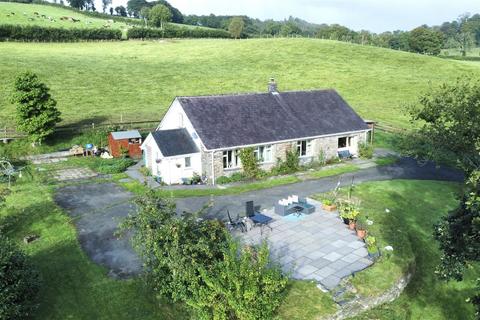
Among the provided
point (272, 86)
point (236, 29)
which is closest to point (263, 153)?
point (272, 86)

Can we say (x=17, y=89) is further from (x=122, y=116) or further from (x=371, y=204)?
(x=371, y=204)

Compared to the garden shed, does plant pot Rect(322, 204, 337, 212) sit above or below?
below

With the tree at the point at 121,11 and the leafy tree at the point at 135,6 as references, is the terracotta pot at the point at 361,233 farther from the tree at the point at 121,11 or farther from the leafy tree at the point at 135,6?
the tree at the point at 121,11

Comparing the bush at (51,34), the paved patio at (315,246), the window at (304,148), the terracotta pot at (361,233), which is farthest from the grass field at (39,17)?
the terracotta pot at (361,233)

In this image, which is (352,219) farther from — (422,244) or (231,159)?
(231,159)

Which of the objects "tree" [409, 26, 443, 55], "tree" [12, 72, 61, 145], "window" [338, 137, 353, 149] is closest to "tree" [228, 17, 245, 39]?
"tree" [409, 26, 443, 55]

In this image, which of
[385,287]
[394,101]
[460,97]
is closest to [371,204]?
[460,97]

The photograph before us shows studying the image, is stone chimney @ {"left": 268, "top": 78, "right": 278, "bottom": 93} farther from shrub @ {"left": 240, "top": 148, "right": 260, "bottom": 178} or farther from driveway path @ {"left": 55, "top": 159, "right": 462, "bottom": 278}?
driveway path @ {"left": 55, "top": 159, "right": 462, "bottom": 278}
